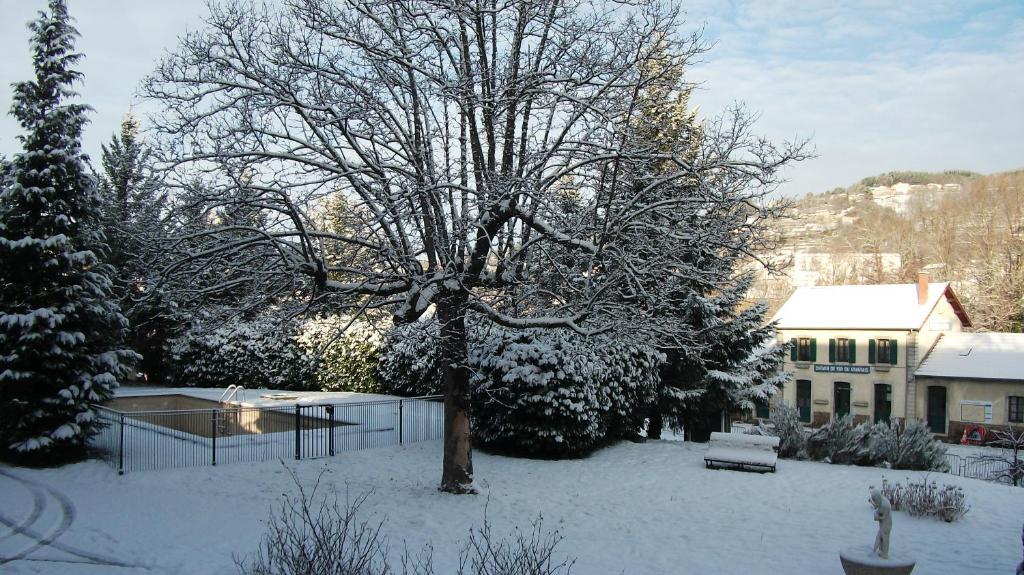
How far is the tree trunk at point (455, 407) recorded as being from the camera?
11180mm

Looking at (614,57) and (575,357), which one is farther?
Answer: (575,357)

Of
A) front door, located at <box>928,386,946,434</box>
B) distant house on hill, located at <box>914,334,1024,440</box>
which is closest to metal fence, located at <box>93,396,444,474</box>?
distant house on hill, located at <box>914,334,1024,440</box>

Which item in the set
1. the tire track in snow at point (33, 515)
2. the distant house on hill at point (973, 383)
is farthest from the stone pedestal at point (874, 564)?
the distant house on hill at point (973, 383)

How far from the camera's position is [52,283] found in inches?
532

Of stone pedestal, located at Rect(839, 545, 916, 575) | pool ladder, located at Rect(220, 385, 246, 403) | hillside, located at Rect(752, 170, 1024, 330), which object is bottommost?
pool ladder, located at Rect(220, 385, 246, 403)

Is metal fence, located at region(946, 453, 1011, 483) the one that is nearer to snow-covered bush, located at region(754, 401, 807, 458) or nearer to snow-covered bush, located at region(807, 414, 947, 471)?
snow-covered bush, located at region(807, 414, 947, 471)

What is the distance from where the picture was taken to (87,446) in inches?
541

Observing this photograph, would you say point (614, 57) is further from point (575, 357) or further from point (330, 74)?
point (575, 357)

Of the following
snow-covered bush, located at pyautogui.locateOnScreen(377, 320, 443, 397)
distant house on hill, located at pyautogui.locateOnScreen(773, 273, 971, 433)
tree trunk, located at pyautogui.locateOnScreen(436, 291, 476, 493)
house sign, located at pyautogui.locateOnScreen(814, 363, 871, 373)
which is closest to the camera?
tree trunk, located at pyautogui.locateOnScreen(436, 291, 476, 493)

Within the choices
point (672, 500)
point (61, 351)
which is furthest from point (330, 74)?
point (672, 500)

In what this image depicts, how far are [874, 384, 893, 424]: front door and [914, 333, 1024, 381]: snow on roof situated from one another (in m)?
1.77

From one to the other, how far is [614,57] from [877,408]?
33863mm

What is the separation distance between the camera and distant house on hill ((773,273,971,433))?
36375 millimetres

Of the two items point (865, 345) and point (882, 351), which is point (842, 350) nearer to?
point (865, 345)
